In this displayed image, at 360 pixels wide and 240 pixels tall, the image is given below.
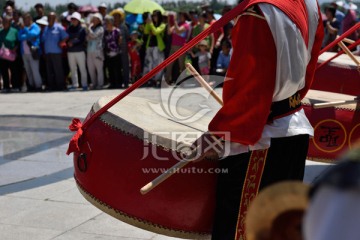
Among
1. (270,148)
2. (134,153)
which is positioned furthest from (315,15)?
(134,153)

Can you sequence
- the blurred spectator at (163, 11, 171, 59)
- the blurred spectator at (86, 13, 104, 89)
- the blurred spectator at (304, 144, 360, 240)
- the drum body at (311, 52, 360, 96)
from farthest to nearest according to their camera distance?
the blurred spectator at (163, 11, 171, 59), the blurred spectator at (86, 13, 104, 89), the drum body at (311, 52, 360, 96), the blurred spectator at (304, 144, 360, 240)

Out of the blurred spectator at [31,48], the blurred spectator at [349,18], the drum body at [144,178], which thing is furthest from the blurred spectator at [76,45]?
the drum body at [144,178]

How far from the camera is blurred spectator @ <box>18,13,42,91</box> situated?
1105 cm

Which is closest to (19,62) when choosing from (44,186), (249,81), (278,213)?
(44,186)

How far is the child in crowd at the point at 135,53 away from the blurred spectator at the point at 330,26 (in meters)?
3.19

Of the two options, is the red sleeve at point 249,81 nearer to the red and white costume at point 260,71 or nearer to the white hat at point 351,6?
the red and white costume at point 260,71

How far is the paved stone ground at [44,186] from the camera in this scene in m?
3.81

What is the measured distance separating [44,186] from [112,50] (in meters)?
6.39

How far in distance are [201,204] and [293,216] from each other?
155 centimetres

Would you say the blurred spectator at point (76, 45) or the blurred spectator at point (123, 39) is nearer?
the blurred spectator at point (76, 45)

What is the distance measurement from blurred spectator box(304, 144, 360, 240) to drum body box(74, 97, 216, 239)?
1647 mm

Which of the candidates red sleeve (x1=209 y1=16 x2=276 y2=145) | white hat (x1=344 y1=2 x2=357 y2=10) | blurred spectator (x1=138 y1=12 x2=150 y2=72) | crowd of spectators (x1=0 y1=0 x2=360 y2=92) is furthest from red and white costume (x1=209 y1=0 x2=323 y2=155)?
blurred spectator (x1=138 y1=12 x2=150 y2=72)

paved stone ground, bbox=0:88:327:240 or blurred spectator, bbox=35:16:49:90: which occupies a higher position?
paved stone ground, bbox=0:88:327:240

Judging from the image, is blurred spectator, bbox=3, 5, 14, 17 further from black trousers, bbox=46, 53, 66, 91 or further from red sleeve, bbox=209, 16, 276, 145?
red sleeve, bbox=209, 16, 276, 145
